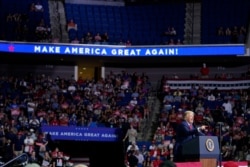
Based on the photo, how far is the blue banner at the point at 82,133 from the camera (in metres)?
24.0

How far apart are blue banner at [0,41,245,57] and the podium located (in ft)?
59.9

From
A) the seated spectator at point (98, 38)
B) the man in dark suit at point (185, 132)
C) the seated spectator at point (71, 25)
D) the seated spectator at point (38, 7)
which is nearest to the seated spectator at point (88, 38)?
the seated spectator at point (98, 38)

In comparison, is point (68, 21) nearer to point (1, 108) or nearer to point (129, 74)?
point (129, 74)

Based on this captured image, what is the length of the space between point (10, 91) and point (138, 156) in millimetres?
8799

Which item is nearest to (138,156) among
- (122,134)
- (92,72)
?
(122,134)

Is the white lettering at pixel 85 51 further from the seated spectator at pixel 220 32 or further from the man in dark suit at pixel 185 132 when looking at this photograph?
the man in dark suit at pixel 185 132

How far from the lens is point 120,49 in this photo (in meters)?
28.5

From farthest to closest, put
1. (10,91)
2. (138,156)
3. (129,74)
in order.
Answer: (129,74)
(10,91)
(138,156)

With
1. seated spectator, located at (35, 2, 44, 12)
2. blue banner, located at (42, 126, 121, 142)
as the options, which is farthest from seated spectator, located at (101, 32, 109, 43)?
blue banner, located at (42, 126, 121, 142)

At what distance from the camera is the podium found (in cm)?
972

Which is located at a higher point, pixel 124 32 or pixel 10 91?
pixel 124 32

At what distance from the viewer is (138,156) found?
70.6 ft

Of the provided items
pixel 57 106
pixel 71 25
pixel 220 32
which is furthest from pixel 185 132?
pixel 71 25

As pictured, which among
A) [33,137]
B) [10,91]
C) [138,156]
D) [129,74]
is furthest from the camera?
[129,74]
